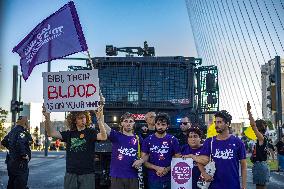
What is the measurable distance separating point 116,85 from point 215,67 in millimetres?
2545

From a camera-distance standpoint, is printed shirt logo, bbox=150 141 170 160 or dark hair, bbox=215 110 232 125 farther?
printed shirt logo, bbox=150 141 170 160

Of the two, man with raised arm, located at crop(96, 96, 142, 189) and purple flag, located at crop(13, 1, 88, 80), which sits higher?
purple flag, located at crop(13, 1, 88, 80)

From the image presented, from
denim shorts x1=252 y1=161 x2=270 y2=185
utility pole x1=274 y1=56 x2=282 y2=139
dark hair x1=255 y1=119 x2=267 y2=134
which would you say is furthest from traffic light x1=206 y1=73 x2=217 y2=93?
utility pole x1=274 y1=56 x2=282 y2=139

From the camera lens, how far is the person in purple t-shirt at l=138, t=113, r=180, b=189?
6770mm

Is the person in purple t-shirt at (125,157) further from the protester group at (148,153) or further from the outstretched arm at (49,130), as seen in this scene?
the outstretched arm at (49,130)

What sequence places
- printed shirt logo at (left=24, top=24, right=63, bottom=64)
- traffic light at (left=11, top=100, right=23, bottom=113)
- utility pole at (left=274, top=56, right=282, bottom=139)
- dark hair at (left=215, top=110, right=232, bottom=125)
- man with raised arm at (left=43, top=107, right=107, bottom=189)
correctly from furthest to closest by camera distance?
traffic light at (left=11, top=100, right=23, bottom=113), utility pole at (left=274, top=56, right=282, bottom=139), printed shirt logo at (left=24, top=24, right=63, bottom=64), man with raised arm at (left=43, top=107, right=107, bottom=189), dark hair at (left=215, top=110, right=232, bottom=125)

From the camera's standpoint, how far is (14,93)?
27.7 metres

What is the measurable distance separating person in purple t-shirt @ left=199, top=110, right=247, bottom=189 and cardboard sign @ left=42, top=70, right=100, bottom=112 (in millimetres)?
1839

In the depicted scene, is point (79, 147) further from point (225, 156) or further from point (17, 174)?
point (17, 174)

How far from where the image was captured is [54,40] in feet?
25.5

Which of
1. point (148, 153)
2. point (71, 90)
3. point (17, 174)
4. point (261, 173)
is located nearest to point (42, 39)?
point (71, 90)

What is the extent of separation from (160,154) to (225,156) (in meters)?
1.11

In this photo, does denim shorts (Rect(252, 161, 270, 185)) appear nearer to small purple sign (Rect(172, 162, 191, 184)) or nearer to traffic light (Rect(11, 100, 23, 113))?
small purple sign (Rect(172, 162, 191, 184))

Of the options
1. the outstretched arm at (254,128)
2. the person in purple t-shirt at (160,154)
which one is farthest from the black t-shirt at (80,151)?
the outstretched arm at (254,128)
